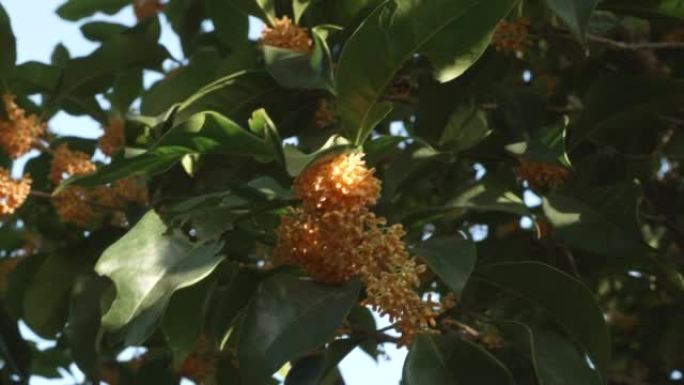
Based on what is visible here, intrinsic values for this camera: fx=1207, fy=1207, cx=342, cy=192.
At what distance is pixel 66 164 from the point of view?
246 cm

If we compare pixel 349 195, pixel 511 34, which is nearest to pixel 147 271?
pixel 349 195

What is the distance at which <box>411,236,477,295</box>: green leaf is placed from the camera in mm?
1701

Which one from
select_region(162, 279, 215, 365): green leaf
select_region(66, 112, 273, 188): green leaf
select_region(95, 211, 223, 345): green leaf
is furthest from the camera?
select_region(162, 279, 215, 365): green leaf

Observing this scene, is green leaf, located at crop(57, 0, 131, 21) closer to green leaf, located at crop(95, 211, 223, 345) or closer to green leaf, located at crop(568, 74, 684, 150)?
green leaf, located at crop(568, 74, 684, 150)

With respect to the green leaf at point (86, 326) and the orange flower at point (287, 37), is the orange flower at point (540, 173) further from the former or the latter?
the green leaf at point (86, 326)

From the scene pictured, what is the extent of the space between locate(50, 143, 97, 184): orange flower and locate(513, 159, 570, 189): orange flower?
0.86 metres

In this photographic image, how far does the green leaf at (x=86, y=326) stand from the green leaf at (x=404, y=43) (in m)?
0.70

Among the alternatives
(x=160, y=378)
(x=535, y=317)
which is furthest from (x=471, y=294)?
(x=160, y=378)

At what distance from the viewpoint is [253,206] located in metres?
1.82

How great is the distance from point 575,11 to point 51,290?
1.26 meters

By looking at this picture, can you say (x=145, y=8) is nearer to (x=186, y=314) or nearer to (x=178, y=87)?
(x=178, y=87)

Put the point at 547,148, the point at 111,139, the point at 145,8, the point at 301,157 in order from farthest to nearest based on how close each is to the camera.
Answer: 1. the point at 145,8
2. the point at 111,139
3. the point at 547,148
4. the point at 301,157

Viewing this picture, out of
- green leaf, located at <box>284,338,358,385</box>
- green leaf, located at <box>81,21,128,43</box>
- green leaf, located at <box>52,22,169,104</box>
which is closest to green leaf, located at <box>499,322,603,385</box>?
green leaf, located at <box>284,338,358,385</box>

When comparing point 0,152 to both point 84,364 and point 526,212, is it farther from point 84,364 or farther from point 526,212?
point 526,212
